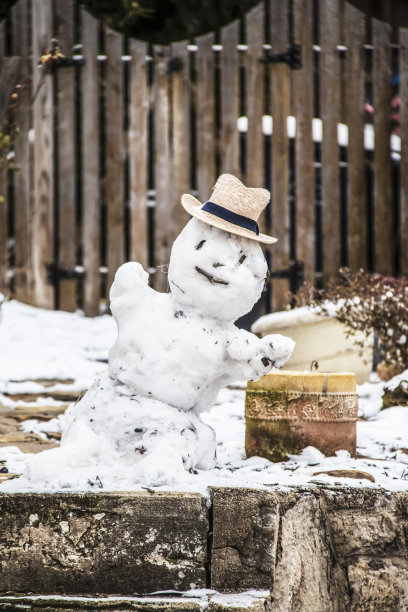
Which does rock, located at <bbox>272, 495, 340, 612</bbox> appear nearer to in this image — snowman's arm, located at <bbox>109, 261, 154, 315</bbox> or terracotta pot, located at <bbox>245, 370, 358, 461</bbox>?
terracotta pot, located at <bbox>245, 370, 358, 461</bbox>

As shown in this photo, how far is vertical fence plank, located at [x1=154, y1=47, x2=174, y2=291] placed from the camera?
585 centimetres

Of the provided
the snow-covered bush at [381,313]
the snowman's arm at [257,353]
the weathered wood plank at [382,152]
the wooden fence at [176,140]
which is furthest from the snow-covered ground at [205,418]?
the weathered wood plank at [382,152]

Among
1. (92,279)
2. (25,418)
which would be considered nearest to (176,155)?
(92,279)

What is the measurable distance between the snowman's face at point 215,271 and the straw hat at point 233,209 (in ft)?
0.14

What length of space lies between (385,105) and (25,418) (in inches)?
158

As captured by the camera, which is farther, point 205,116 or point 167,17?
point 167,17

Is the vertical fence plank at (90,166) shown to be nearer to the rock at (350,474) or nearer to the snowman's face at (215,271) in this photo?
the snowman's face at (215,271)

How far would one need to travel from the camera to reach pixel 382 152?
5.98 meters

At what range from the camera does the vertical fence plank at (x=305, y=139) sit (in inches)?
230

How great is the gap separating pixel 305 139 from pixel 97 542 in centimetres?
449

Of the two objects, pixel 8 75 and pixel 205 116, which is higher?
pixel 8 75

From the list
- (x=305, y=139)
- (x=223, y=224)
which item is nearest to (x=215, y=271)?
(x=223, y=224)

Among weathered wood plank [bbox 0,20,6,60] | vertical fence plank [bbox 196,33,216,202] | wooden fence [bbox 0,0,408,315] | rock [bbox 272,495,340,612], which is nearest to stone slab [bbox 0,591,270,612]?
rock [bbox 272,495,340,612]

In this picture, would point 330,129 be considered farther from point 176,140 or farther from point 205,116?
point 176,140
